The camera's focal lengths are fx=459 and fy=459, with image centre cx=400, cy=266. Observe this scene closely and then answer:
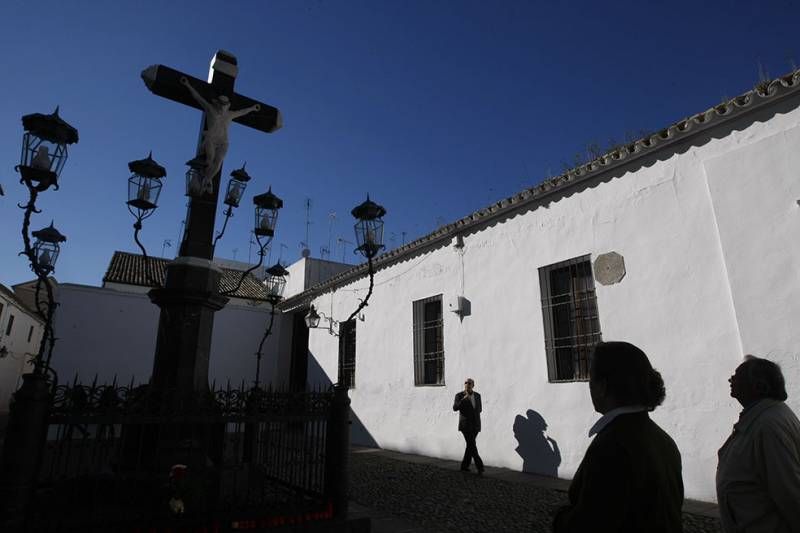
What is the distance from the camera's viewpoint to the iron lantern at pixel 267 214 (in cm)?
595

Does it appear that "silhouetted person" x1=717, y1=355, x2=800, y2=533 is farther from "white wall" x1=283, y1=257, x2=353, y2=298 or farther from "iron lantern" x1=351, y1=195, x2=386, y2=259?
"white wall" x1=283, y1=257, x2=353, y2=298

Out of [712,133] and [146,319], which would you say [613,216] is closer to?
[712,133]

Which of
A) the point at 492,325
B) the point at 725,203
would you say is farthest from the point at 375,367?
the point at 725,203

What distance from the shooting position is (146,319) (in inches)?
553

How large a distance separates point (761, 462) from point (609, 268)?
15.2ft

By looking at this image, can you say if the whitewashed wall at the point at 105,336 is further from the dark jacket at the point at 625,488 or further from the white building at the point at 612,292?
the dark jacket at the point at 625,488

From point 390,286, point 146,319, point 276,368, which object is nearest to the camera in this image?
point 390,286

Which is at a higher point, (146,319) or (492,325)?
(146,319)

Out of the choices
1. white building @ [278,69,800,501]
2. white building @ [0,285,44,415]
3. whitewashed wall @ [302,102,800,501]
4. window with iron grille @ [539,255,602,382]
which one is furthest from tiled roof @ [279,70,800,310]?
white building @ [0,285,44,415]

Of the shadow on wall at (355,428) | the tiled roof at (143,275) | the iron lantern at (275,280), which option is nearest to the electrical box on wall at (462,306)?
the shadow on wall at (355,428)

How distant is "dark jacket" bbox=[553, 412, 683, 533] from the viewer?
54.0 inches

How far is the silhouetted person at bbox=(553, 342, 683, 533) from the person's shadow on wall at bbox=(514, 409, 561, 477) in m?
5.63

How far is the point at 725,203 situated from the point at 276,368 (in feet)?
46.8

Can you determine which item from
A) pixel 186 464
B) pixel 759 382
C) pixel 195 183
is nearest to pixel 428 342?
pixel 195 183
